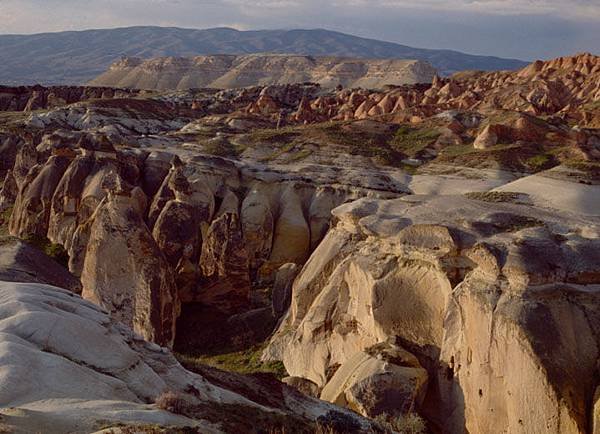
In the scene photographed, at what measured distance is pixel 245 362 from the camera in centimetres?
2022

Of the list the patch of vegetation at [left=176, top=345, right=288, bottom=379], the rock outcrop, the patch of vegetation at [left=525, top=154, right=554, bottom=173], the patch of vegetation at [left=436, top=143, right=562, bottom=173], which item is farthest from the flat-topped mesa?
the rock outcrop

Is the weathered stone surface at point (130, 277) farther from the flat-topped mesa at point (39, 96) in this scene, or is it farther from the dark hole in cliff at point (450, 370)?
the flat-topped mesa at point (39, 96)

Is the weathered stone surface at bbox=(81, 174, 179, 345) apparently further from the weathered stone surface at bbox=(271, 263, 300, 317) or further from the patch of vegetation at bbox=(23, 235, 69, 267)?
the patch of vegetation at bbox=(23, 235, 69, 267)

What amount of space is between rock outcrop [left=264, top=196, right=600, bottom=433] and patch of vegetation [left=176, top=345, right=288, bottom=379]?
396 millimetres

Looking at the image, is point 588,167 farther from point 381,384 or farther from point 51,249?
point 51,249

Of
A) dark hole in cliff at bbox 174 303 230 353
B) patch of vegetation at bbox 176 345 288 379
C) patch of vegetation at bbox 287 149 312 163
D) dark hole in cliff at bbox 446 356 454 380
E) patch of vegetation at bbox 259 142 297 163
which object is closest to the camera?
dark hole in cliff at bbox 446 356 454 380

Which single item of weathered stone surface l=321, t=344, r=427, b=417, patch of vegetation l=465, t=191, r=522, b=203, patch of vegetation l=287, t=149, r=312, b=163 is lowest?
weathered stone surface l=321, t=344, r=427, b=417

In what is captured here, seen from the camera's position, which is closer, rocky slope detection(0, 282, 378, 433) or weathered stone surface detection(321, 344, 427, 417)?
rocky slope detection(0, 282, 378, 433)

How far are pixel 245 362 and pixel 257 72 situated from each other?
163 m

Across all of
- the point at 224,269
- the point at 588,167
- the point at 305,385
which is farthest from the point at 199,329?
the point at 588,167

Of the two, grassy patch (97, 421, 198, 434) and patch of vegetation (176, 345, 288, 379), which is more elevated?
grassy patch (97, 421, 198, 434)

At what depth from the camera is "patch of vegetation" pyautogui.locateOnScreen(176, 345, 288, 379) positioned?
62.7ft

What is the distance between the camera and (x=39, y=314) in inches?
412

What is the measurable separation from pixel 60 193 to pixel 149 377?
68.2ft
